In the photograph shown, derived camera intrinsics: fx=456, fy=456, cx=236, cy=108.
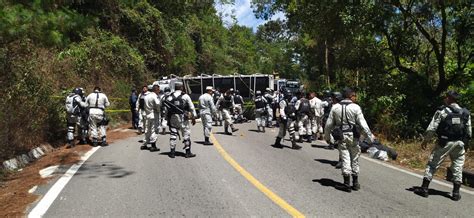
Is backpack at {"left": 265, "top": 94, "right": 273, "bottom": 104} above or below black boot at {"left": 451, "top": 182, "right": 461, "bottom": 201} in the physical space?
above

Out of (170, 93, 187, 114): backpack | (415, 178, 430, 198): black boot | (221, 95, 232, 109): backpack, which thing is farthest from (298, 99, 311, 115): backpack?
(415, 178, 430, 198): black boot

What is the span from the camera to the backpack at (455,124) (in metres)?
7.67

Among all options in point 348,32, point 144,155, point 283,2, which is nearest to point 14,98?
point 144,155

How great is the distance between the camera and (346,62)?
20250 millimetres

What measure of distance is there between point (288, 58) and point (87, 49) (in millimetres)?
48467

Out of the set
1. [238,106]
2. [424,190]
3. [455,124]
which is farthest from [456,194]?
[238,106]

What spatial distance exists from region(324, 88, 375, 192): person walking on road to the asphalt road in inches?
17.3

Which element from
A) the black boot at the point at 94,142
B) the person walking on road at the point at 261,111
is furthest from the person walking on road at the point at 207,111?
the person walking on road at the point at 261,111

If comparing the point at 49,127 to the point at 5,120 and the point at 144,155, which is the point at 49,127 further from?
the point at 144,155

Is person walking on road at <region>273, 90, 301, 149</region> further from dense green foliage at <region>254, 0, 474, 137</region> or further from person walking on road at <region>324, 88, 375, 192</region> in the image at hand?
person walking on road at <region>324, 88, 375, 192</region>

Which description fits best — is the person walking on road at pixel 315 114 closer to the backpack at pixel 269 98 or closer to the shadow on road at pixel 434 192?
the backpack at pixel 269 98

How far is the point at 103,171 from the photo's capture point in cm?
928

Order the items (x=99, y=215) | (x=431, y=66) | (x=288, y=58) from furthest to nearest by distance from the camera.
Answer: (x=288, y=58) < (x=431, y=66) < (x=99, y=215)

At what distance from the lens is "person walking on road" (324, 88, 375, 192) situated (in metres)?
8.01
